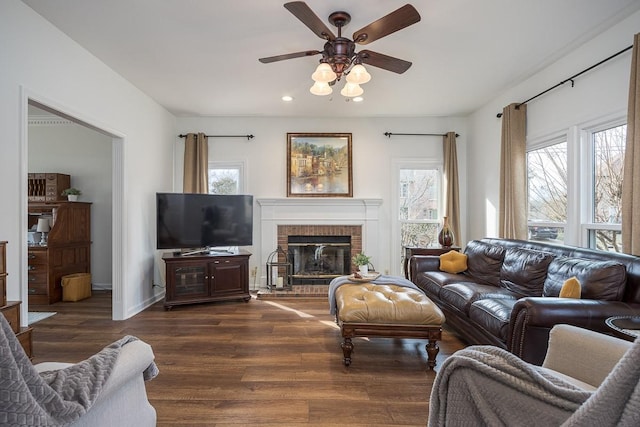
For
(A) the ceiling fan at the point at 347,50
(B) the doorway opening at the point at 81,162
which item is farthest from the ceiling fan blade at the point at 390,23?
(B) the doorway opening at the point at 81,162

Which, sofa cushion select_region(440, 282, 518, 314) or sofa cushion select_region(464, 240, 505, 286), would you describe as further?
sofa cushion select_region(464, 240, 505, 286)

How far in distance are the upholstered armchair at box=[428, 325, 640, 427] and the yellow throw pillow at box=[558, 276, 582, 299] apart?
2.98ft

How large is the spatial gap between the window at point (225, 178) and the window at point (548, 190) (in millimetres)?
4168

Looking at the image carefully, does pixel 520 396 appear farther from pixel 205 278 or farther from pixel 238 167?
pixel 238 167

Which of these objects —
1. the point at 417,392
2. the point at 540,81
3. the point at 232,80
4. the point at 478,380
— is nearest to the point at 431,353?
the point at 417,392

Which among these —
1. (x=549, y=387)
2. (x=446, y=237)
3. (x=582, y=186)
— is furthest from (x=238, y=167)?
(x=549, y=387)

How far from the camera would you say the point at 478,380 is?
1150 mm

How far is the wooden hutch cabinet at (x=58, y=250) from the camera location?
445cm

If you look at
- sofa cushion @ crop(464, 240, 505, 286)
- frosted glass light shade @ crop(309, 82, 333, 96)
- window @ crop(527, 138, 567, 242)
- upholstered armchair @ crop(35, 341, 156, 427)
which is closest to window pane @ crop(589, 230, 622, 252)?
window @ crop(527, 138, 567, 242)

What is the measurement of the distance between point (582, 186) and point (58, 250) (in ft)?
21.7

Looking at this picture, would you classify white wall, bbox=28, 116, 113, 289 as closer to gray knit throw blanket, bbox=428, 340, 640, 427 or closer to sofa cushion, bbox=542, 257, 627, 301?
gray knit throw blanket, bbox=428, 340, 640, 427

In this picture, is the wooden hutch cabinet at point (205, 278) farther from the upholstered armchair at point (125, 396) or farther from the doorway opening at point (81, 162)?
the upholstered armchair at point (125, 396)

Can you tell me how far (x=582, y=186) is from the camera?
322cm

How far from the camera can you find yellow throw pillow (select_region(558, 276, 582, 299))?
219 centimetres
